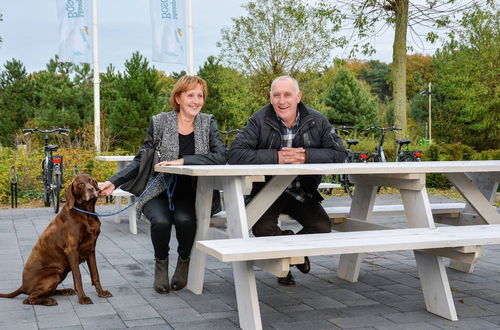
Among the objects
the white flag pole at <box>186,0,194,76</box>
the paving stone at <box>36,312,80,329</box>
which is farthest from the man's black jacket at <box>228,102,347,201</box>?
the white flag pole at <box>186,0,194,76</box>

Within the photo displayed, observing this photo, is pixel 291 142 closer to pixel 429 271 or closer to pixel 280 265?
pixel 429 271

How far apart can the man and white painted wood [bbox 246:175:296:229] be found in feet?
1.43

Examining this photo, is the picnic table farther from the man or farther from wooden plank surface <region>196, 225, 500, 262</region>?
the man

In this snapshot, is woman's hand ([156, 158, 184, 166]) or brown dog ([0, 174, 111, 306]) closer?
brown dog ([0, 174, 111, 306])

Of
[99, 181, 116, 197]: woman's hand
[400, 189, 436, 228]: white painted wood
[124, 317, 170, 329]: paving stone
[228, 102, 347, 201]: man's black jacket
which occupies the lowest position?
[124, 317, 170, 329]: paving stone

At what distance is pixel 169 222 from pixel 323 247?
4.78 ft

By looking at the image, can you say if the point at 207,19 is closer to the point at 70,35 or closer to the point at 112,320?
the point at 70,35

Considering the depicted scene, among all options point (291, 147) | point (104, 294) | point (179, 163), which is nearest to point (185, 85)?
point (179, 163)

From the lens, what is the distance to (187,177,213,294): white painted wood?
4.34 meters

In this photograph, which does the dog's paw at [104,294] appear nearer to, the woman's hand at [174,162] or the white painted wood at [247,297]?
the woman's hand at [174,162]

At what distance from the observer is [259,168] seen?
3646 millimetres

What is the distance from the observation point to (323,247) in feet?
10.7

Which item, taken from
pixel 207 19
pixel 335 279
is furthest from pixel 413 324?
pixel 207 19

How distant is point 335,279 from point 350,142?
23.6 feet
